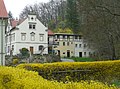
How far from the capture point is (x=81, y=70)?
20.2 metres

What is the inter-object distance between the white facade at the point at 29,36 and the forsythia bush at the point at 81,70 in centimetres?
4380

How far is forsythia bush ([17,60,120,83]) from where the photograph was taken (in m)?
19.7

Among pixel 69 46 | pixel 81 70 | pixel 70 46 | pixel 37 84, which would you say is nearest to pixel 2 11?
pixel 81 70

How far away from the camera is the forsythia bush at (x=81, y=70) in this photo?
1966cm

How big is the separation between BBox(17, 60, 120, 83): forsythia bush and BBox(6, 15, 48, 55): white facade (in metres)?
43.8

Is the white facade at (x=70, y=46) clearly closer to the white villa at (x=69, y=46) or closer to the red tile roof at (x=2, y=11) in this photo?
the white villa at (x=69, y=46)

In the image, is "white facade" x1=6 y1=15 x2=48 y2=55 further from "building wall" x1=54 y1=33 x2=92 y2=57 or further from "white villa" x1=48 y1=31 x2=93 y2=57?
"building wall" x1=54 y1=33 x2=92 y2=57

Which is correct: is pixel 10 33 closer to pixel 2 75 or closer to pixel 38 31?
pixel 38 31

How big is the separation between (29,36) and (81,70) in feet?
150

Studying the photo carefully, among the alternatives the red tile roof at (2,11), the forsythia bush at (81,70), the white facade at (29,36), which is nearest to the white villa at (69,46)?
the white facade at (29,36)

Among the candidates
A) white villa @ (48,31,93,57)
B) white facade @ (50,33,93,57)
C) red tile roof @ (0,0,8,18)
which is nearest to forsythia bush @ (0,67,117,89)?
red tile roof @ (0,0,8,18)

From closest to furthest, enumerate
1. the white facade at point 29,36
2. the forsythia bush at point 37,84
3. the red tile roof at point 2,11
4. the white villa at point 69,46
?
the forsythia bush at point 37,84 < the red tile roof at point 2,11 < the white facade at point 29,36 < the white villa at point 69,46

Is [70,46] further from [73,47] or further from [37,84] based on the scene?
[37,84]

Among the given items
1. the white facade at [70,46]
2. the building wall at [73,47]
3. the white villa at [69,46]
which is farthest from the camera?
the building wall at [73,47]
